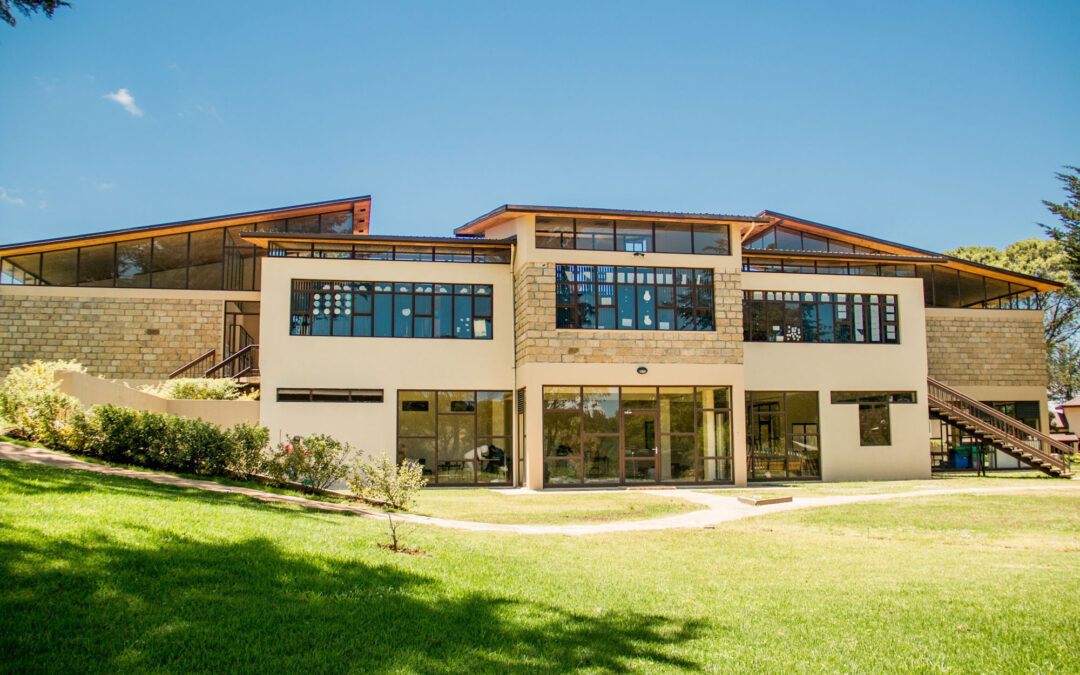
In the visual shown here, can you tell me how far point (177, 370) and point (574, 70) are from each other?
15173mm

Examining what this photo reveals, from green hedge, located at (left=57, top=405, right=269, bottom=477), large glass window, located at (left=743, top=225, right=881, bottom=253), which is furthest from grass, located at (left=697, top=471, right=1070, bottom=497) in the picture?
green hedge, located at (left=57, top=405, right=269, bottom=477)

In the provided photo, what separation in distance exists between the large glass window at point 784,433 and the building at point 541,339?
70 millimetres

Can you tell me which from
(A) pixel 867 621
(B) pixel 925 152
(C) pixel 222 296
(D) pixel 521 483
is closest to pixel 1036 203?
(B) pixel 925 152

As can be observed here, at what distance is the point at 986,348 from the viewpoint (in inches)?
1128

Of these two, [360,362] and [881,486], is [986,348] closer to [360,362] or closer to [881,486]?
[881,486]

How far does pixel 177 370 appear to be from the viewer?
23750mm

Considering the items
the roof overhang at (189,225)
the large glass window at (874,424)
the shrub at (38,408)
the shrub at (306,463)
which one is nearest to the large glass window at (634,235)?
the large glass window at (874,424)

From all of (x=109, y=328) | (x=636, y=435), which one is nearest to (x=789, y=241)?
(x=636, y=435)

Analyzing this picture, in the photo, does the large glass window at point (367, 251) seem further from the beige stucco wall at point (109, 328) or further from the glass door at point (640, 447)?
the glass door at point (640, 447)

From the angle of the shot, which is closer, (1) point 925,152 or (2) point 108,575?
(2) point 108,575

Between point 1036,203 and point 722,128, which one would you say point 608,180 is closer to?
point 722,128

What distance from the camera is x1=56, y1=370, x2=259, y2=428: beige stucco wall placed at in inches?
584

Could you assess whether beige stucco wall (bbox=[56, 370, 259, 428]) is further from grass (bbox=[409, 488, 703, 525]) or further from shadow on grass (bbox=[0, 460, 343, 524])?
grass (bbox=[409, 488, 703, 525])

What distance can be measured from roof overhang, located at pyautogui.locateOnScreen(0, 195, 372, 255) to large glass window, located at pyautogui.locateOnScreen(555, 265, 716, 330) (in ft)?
35.4
